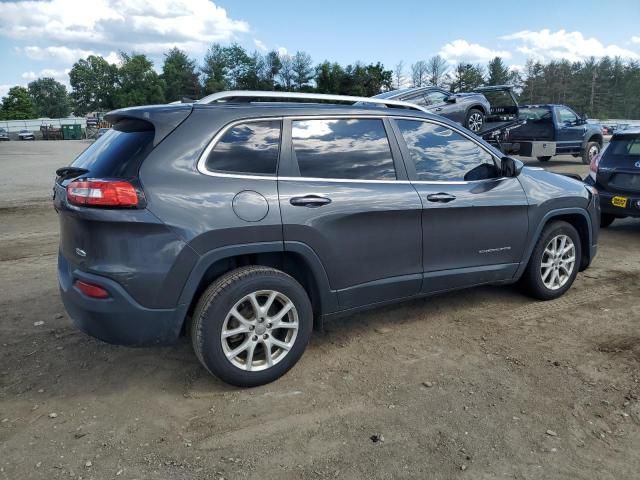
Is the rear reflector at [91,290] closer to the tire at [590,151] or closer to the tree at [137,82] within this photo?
the tire at [590,151]

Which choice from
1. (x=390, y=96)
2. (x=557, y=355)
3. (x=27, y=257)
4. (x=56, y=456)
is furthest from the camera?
(x=390, y=96)

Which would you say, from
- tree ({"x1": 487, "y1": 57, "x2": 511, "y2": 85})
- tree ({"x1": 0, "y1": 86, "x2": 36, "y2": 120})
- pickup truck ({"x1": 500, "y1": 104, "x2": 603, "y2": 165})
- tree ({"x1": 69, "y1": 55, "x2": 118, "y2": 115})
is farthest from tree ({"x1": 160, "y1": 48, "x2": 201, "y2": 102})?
pickup truck ({"x1": 500, "y1": 104, "x2": 603, "y2": 165})

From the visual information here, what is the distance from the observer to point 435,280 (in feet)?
13.3

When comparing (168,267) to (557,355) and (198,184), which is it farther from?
(557,355)

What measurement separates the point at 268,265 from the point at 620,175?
607 centimetres

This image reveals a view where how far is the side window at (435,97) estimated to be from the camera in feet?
39.0

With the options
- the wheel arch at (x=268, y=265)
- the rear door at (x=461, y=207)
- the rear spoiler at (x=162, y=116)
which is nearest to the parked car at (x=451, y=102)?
the rear door at (x=461, y=207)

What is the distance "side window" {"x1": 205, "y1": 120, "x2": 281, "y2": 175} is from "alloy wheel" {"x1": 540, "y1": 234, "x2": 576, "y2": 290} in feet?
9.00

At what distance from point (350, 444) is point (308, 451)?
226mm

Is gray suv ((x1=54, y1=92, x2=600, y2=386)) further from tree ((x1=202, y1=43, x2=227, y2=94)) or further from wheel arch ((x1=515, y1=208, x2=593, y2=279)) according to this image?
tree ((x1=202, y1=43, x2=227, y2=94))

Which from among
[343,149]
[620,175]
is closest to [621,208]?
[620,175]

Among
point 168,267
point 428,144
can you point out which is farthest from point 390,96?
point 168,267

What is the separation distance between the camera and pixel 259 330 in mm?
3297

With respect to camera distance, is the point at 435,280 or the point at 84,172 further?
the point at 435,280
